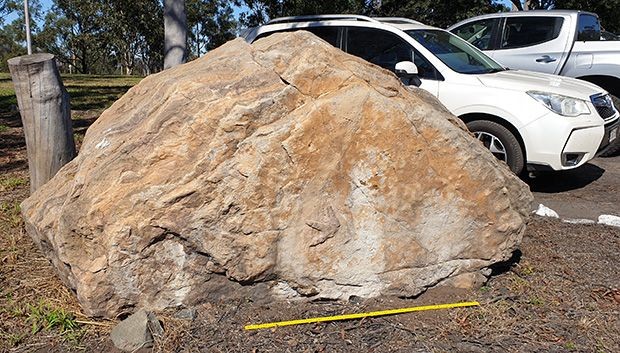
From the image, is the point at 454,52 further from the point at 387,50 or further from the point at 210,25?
the point at 210,25

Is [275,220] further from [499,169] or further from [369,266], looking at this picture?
[499,169]

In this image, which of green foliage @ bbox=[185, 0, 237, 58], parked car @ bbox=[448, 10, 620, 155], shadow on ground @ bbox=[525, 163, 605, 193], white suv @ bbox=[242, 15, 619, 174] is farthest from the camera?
green foliage @ bbox=[185, 0, 237, 58]

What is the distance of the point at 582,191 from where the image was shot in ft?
20.3

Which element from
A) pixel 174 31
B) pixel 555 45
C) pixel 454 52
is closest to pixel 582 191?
pixel 454 52

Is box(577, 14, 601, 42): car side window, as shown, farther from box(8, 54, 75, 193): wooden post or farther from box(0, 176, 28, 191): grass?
box(0, 176, 28, 191): grass

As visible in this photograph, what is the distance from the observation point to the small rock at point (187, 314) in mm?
3080

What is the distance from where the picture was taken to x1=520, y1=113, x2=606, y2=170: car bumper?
17.8 feet

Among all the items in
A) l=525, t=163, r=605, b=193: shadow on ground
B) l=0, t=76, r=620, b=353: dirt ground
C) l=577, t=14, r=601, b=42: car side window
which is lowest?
l=0, t=76, r=620, b=353: dirt ground

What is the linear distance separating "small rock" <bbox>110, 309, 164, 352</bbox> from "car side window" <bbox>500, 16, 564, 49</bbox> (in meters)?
7.62

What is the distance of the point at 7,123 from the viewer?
8703 mm

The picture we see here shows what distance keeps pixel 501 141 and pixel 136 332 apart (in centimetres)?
425

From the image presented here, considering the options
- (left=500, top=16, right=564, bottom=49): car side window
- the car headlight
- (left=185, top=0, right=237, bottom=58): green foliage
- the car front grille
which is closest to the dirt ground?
the car headlight

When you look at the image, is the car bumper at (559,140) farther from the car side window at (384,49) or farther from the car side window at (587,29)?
the car side window at (587,29)

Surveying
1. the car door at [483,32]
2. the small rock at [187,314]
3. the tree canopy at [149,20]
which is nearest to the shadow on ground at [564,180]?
the car door at [483,32]
